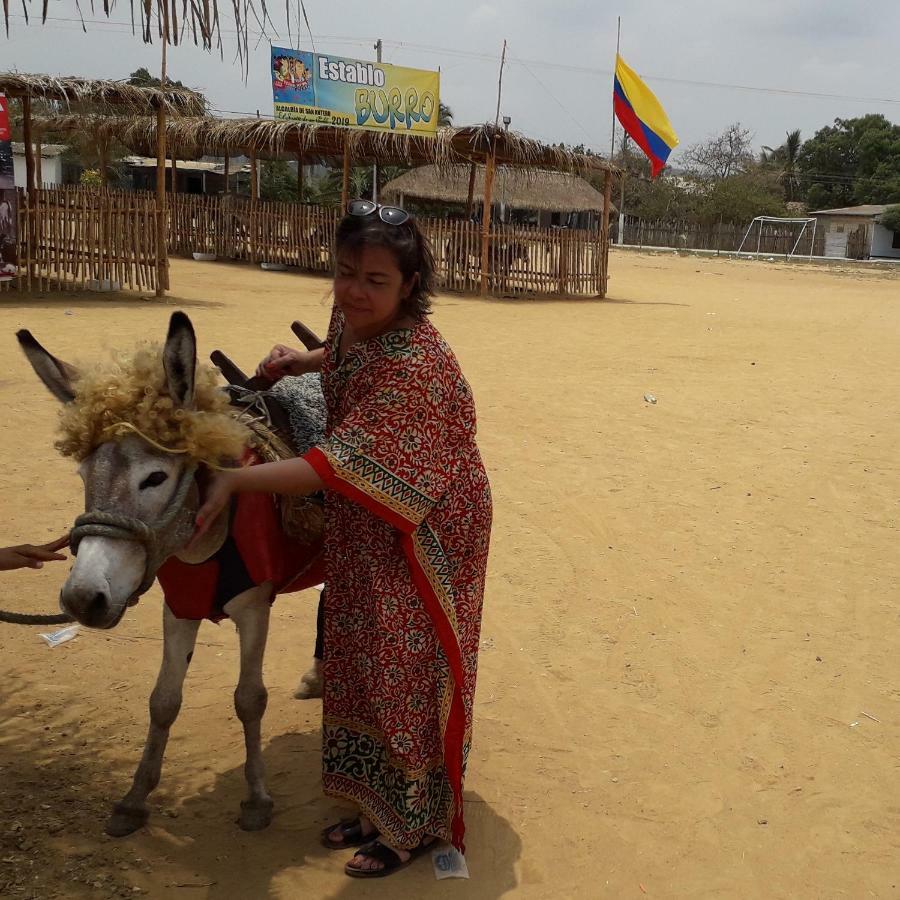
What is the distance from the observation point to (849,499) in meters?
5.86

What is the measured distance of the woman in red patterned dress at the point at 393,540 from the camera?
223 centimetres

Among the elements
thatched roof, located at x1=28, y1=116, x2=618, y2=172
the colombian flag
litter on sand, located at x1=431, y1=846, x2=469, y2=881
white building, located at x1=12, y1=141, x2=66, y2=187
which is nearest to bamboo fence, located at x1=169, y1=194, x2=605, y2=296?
thatched roof, located at x1=28, y1=116, x2=618, y2=172

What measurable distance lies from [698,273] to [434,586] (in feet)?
87.1

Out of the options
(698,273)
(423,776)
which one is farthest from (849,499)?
(698,273)

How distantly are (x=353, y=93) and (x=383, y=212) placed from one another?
16043 mm

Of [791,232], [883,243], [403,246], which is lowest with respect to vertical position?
[403,246]

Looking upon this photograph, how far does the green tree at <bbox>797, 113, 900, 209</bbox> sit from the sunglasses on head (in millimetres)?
54490

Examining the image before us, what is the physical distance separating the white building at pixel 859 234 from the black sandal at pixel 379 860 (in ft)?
145

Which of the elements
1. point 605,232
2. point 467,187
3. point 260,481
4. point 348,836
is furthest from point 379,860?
point 467,187

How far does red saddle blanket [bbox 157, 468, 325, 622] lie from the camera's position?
250cm

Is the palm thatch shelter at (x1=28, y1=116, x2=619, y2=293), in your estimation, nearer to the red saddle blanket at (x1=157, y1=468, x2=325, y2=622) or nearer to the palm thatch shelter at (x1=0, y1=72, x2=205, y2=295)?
the palm thatch shelter at (x1=0, y1=72, x2=205, y2=295)

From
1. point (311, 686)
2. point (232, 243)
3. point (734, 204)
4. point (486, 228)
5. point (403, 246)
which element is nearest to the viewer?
point (403, 246)

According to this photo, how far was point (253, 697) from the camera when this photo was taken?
2756mm

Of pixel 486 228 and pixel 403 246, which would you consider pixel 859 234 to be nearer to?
pixel 486 228
